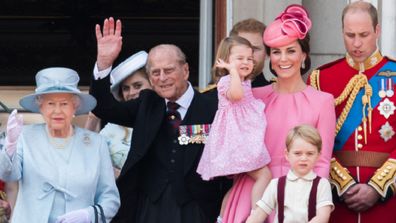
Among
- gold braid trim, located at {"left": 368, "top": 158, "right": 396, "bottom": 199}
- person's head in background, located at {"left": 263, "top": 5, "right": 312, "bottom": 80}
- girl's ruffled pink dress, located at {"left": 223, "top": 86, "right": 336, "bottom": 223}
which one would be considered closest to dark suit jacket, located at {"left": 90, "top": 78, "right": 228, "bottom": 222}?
girl's ruffled pink dress, located at {"left": 223, "top": 86, "right": 336, "bottom": 223}

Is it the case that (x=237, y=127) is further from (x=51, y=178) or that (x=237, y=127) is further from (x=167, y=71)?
(x=51, y=178)

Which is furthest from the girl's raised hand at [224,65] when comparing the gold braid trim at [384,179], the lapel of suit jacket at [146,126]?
the gold braid trim at [384,179]

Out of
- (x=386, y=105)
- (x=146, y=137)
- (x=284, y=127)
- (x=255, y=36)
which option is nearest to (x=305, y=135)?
(x=284, y=127)

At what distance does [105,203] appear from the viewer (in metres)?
7.02

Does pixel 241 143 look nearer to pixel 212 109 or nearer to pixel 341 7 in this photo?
pixel 212 109

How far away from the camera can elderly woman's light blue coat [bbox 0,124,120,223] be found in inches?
272

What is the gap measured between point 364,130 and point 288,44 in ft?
1.89

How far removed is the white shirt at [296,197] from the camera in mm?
6594

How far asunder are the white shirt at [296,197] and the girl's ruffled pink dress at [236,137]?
0.20m

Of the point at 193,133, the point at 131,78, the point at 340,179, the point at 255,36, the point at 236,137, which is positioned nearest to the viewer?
the point at 236,137

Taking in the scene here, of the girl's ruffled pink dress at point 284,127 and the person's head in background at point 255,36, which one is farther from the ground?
the person's head in background at point 255,36

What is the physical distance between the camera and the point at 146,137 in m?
7.15

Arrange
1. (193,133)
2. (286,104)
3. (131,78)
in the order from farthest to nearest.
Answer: (131,78)
(193,133)
(286,104)

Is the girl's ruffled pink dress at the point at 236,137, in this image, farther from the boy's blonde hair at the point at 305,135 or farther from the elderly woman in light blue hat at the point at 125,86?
the elderly woman in light blue hat at the point at 125,86
